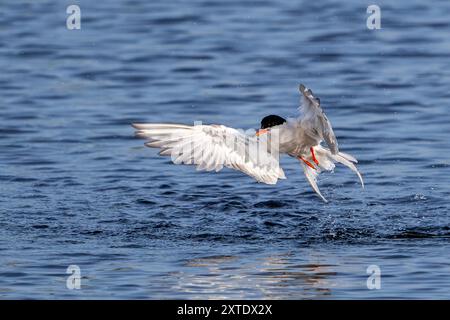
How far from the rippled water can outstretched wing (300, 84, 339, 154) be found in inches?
32.0

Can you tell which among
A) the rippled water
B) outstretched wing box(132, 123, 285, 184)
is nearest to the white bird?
outstretched wing box(132, 123, 285, 184)

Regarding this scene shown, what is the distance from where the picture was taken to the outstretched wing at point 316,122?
26.2ft

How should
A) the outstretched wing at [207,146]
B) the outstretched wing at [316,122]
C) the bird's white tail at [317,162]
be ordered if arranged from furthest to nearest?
1. the bird's white tail at [317,162]
2. the outstretched wing at [316,122]
3. the outstretched wing at [207,146]

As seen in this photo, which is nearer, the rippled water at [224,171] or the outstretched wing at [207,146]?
the outstretched wing at [207,146]

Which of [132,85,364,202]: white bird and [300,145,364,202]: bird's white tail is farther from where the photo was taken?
[300,145,364,202]: bird's white tail

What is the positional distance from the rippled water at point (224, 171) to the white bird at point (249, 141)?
65cm

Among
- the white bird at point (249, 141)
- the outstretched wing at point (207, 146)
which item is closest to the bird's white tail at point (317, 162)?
the white bird at point (249, 141)

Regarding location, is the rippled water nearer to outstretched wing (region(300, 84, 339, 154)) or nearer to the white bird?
the white bird

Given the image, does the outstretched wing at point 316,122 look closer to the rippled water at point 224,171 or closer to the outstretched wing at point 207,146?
the outstretched wing at point 207,146

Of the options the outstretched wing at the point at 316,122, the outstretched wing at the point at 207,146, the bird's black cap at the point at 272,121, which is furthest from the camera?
the bird's black cap at the point at 272,121

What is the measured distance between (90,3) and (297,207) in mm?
11351

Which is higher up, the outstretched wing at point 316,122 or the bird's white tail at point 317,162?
the outstretched wing at point 316,122

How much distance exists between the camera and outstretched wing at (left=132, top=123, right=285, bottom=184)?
7879 millimetres

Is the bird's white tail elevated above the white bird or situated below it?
below
